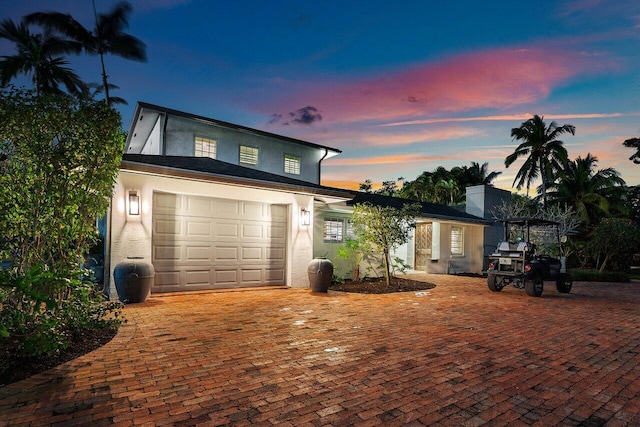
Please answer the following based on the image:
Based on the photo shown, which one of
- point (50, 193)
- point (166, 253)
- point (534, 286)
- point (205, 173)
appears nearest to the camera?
point (50, 193)

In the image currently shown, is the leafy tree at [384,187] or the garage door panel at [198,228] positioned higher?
the leafy tree at [384,187]

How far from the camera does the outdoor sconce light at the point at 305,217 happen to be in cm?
969

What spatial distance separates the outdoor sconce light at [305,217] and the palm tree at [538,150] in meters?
22.4

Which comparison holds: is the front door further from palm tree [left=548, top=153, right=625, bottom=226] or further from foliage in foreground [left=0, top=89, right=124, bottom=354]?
palm tree [left=548, top=153, right=625, bottom=226]

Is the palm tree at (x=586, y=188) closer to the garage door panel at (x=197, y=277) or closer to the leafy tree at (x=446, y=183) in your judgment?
the leafy tree at (x=446, y=183)

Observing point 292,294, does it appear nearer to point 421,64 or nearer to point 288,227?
point 288,227

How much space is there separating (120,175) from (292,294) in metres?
4.73

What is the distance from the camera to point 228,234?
921 cm

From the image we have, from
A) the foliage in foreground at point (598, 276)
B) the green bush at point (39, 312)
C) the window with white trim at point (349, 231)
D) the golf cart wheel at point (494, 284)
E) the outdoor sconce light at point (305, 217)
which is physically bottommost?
the foliage in foreground at point (598, 276)

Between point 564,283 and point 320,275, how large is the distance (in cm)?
775

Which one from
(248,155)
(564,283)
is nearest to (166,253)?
(248,155)

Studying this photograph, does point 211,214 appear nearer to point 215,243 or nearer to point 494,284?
point 215,243

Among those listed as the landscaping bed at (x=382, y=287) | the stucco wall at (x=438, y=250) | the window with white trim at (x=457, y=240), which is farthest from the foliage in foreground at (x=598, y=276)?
the landscaping bed at (x=382, y=287)

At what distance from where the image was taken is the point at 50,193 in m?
4.05
